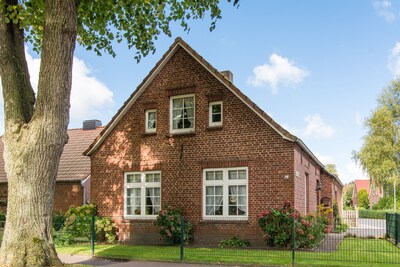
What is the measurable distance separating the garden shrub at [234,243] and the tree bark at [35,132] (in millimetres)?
7881

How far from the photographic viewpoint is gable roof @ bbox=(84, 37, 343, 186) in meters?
16.8

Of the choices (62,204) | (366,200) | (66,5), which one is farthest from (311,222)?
(366,200)

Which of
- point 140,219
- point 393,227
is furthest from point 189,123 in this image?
point 393,227

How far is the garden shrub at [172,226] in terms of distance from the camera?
687 inches

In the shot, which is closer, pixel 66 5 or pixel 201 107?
pixel 66 5

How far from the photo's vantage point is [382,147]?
4759 centimetres

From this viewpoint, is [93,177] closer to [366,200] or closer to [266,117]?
[266,117]

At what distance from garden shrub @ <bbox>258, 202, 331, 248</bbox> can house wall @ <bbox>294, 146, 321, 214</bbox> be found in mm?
798

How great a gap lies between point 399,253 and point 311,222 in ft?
10.7

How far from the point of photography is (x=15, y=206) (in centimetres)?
1015

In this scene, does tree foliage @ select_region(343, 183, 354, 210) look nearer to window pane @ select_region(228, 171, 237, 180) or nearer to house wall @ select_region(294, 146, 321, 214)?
house wall @ select_region(294, 146, 321, 214)

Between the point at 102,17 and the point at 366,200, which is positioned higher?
the point at 102,17

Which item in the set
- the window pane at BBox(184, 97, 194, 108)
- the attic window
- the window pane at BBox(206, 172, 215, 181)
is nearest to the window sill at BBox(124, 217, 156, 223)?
the window pane at BBox(206, 172, 215, 181)

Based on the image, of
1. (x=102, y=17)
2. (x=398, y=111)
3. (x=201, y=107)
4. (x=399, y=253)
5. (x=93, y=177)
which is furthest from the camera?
(x=398, y=111)
